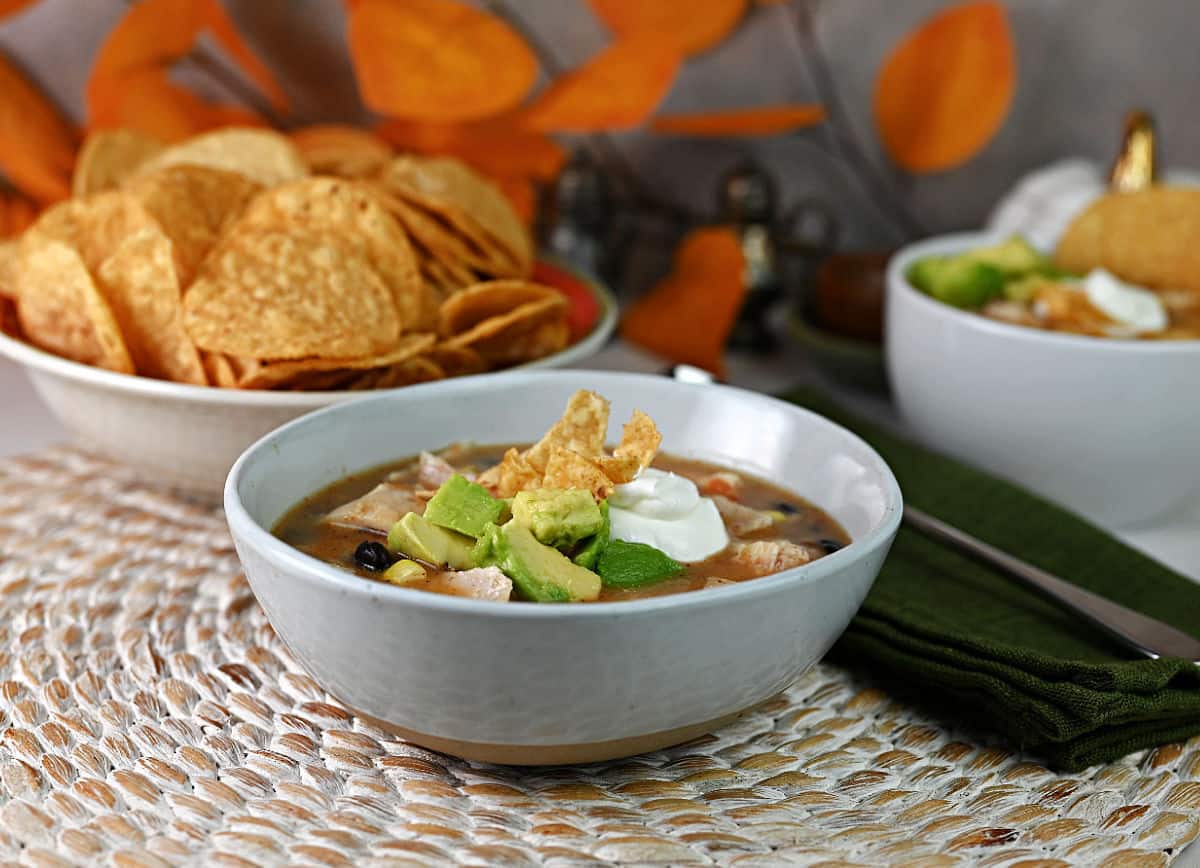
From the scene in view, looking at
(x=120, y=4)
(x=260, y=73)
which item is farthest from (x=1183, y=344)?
(x=120, y=4)

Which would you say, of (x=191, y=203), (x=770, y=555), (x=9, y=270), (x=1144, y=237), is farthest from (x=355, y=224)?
(x=1144, y=237)

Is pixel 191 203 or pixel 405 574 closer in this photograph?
pixel 405 574

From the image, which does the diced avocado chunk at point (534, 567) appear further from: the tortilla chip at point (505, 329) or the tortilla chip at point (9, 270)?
the tortilla chip at point (9, 270)

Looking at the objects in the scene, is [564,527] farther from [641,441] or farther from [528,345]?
[528,345]

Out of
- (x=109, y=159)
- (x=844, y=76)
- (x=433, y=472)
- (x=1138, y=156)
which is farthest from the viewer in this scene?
(x=844, y=76)

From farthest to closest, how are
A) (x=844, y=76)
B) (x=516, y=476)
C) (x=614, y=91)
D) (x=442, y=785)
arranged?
(x=844, y=76) < (x=614, y=91) < (x=516, y=476) < (x=442, y=785)

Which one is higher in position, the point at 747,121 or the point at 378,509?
the point at 747,121

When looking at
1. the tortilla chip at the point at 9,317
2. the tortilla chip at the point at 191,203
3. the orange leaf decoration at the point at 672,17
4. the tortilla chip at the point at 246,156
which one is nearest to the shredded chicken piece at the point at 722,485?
the tortilla chip at the point at 191,203

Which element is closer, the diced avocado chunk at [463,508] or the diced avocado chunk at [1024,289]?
the diced avocado chunk at [463,508]
